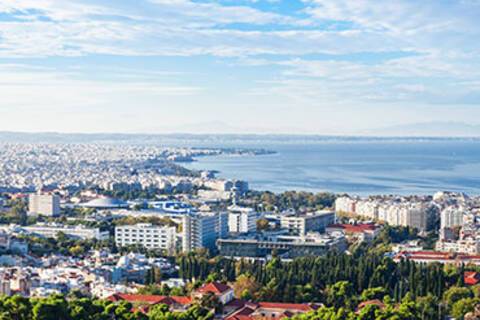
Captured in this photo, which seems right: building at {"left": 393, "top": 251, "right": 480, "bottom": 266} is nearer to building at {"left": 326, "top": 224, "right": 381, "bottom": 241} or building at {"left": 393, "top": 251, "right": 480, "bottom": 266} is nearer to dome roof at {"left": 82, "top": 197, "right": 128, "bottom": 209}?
building at {"left": 326, "top": 224, "right": 381, "bottom": 241}

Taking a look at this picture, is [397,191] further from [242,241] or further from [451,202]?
[242,241]

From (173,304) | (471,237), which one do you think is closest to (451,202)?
(471,237)

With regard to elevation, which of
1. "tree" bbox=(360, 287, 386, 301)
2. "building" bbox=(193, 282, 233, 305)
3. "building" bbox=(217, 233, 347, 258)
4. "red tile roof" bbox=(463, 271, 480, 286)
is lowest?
"building" bbox=(217, 233, 347, 258)

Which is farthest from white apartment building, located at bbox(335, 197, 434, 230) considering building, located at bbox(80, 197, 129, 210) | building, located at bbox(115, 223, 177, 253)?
building, located at bbox(115, 223, 177, 253)

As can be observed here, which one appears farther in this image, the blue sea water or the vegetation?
the blue sea water

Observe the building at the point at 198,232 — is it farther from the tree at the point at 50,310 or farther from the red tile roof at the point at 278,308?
the tree at the point at 50,310

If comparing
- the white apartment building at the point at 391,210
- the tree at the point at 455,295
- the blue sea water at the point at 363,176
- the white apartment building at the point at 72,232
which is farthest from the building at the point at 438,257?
the blue sea water at the point at 363,176
